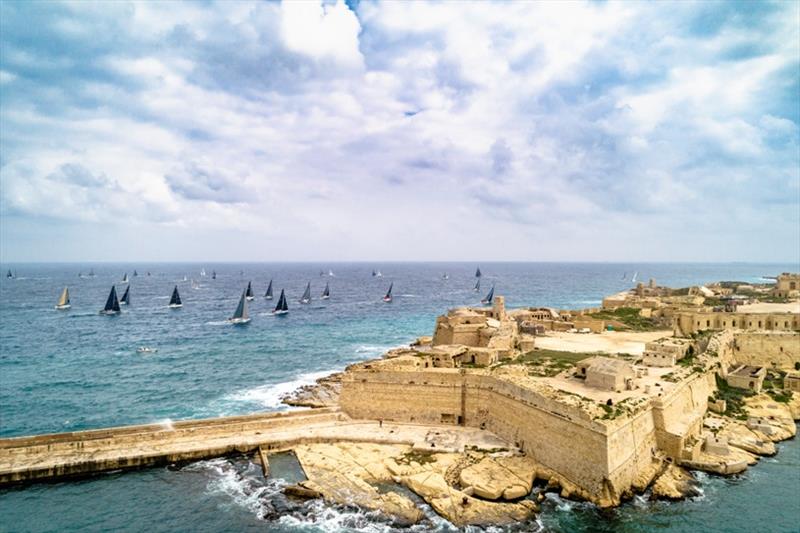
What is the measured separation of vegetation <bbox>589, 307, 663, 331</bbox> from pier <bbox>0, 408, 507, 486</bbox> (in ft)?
101

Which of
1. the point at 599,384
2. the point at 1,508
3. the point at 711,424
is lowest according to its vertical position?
the point at 1,508

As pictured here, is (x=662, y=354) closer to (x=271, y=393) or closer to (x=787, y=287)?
(x=271, y=393)

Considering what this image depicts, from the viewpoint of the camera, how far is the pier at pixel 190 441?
93.3 ft

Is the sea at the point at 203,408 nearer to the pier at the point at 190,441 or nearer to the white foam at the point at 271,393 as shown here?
the white foam at the point at 271,393

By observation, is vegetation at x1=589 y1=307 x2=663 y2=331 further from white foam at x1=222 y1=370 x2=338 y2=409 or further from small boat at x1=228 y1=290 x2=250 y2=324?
small boat at x1=228 y1=290 x2=250 y2=324

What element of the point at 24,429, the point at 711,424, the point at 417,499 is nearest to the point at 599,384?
the point at 711,424

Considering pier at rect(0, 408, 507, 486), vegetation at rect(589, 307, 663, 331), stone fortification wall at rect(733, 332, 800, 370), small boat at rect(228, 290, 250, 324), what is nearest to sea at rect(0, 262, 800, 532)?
pier at rect(0, 408, 507, 486)

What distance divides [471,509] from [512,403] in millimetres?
9030

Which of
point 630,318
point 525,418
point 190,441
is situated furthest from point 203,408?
point 630,318

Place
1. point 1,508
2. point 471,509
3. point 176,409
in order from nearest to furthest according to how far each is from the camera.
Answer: point 471,509 < point 1,508 < point 176,409

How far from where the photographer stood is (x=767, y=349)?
147 ft

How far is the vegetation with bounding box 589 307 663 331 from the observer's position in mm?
54094

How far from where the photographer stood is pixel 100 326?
274 feet

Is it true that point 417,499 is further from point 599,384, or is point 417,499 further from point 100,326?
point 100,326
